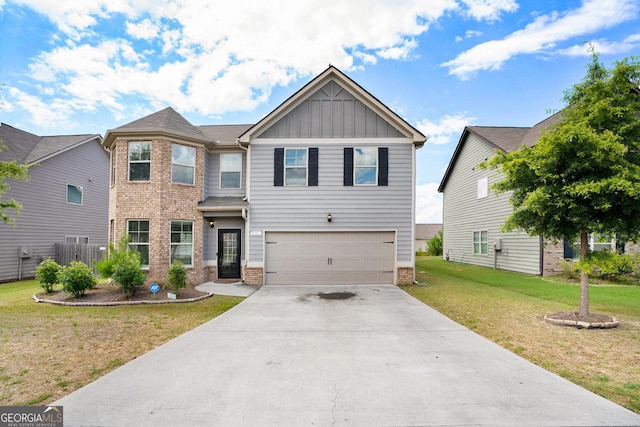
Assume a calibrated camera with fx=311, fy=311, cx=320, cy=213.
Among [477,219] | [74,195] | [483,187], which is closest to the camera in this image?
[74,195]

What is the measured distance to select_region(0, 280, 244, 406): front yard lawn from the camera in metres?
3.90

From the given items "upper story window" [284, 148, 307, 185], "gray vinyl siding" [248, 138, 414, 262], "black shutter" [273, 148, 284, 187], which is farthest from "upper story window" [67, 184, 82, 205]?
"upper story window" [284, 148, 307, 185]

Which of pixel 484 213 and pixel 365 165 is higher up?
pixel 365 165

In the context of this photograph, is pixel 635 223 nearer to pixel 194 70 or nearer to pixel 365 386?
pixel 365 386

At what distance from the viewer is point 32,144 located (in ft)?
55.0

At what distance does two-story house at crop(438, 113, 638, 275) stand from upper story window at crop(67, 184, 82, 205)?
70.6 ft

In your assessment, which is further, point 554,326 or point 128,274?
point 128,274

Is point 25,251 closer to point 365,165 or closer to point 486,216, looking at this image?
point 365,165

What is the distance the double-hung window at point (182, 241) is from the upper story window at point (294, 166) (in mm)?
4159

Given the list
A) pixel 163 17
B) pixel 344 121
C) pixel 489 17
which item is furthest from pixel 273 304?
pixel 489 17

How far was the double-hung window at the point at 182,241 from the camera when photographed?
460 inches

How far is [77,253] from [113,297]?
8.45 m

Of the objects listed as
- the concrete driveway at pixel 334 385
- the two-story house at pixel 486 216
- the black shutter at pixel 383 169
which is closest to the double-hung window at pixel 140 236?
the concrete driveway at pixel 334 385

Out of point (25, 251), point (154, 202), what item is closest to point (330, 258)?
point (154, 202)
